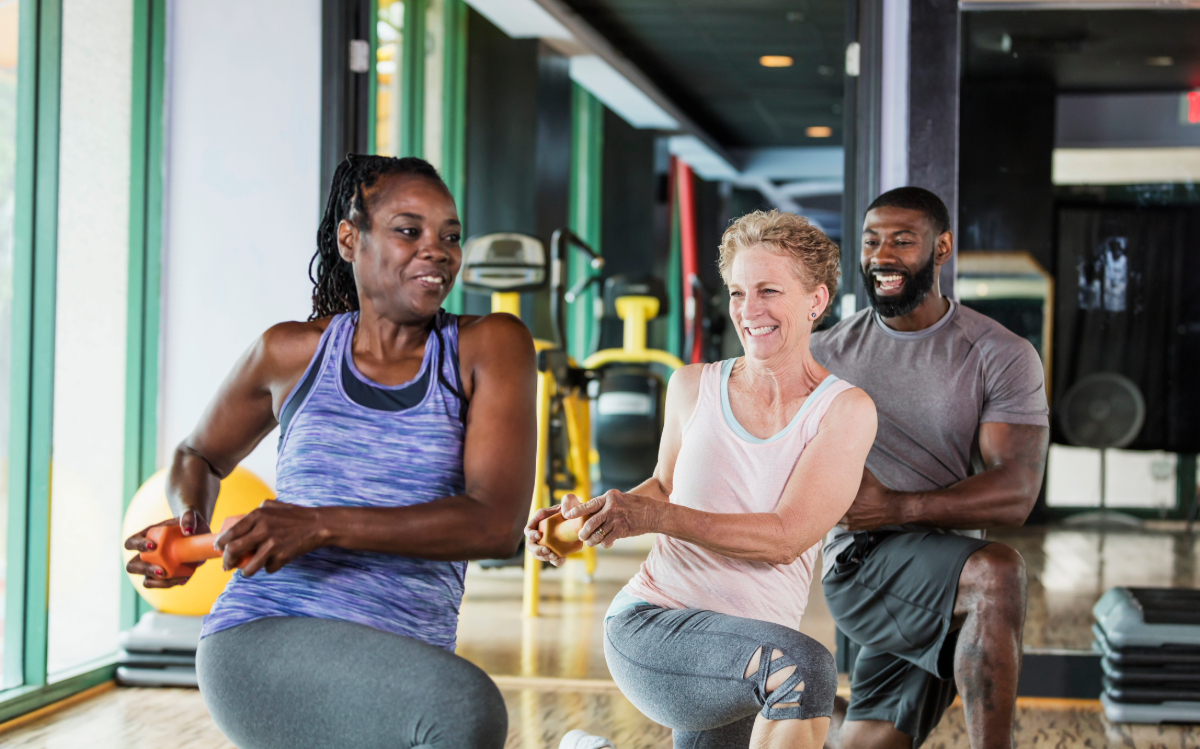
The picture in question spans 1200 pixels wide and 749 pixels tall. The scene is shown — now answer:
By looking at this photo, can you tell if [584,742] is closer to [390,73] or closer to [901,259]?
[901,259]

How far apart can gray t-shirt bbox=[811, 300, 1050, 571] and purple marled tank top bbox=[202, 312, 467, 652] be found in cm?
104

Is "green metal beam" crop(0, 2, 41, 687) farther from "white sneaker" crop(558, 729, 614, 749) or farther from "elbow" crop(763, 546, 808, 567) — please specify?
"elbow" crop(763, 546, 808, 567)

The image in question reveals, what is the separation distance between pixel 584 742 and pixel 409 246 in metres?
0.87

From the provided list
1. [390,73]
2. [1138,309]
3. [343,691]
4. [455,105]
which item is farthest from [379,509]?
[455,105]

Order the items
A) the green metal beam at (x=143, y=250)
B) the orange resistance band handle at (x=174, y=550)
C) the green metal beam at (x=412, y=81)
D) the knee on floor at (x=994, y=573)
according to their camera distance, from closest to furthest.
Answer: the orange resistance band handle at (x=174, y=550) < the knee on floor at (x=994, y=573) < the green metal beam at (x=143, y=250) < the green metal beam at (x=412, y=81)

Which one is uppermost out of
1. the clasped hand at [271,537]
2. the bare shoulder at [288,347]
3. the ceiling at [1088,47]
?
the ceiling at [1088,47]

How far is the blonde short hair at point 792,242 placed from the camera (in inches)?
68.0

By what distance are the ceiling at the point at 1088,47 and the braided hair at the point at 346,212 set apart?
2.05 meters

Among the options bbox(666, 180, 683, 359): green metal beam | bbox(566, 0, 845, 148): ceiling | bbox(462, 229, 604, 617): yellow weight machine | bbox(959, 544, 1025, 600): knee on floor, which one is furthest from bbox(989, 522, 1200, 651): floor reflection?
bbox(666, 180, 683, 359): green metal beam

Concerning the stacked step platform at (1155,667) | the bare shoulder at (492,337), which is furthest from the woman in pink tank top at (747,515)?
the stacked step platform at (1155,667)

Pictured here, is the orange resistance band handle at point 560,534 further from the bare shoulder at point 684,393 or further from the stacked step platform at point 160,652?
the stacked step platform at point 160,652

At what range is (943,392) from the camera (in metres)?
2.21

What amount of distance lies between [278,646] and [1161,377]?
5734 mm

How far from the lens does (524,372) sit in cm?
159
